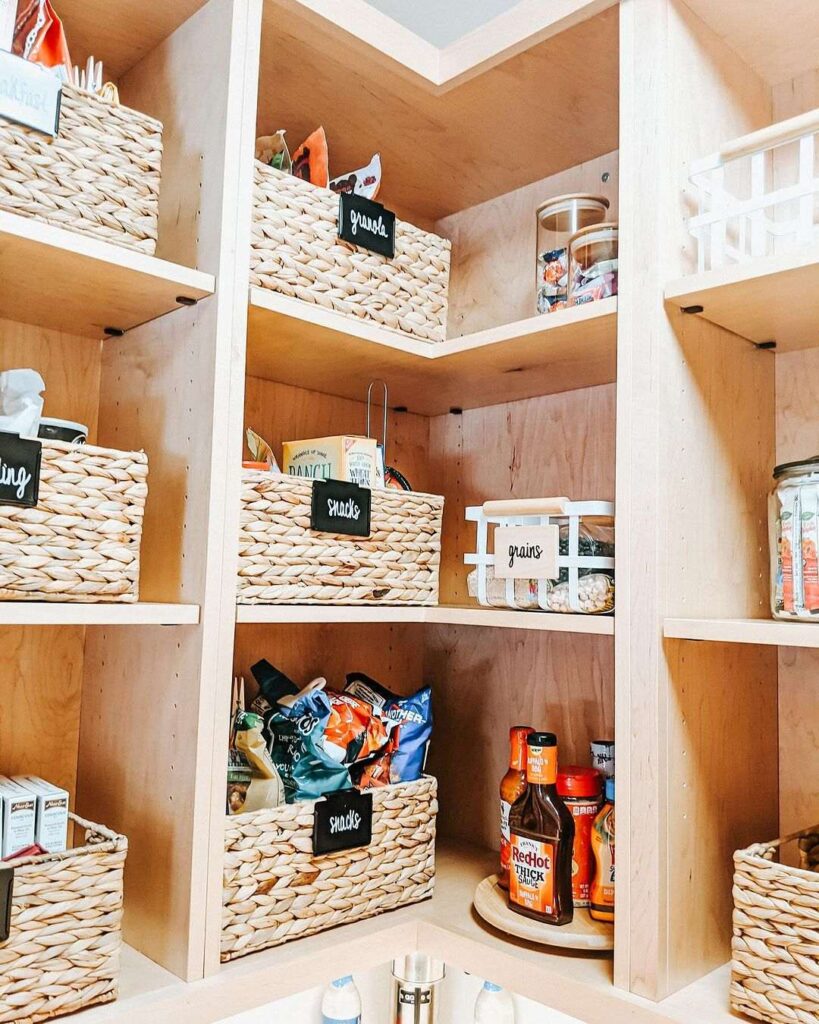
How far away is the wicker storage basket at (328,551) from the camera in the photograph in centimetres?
121

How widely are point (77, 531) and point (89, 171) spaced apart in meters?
0.45

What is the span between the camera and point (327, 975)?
1.21 meters

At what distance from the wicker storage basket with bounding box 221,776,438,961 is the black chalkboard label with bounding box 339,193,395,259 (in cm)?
85

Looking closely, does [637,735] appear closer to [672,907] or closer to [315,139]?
[672,907]

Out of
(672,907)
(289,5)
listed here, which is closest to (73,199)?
(289,5)

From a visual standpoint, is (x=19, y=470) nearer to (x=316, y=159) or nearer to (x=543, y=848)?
(x=316, y=159)

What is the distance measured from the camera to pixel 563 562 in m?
1.25

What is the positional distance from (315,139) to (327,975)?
4.07ft

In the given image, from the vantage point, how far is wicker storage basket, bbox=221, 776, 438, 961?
1.17 meters

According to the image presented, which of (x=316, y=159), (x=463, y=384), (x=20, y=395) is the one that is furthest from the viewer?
(x=463, y=384)

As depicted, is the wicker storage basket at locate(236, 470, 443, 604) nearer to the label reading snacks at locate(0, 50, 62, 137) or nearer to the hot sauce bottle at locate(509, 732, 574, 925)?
the hot sauce bottle at locate(509, 732, 574, 925)

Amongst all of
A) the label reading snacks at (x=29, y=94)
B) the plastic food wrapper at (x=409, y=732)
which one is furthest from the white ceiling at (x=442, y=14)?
the plastic food wrapper at (x=409, y=732)

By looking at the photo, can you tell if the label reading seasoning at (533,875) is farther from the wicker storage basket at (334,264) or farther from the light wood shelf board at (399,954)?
the wicker storage basket at (334,264)

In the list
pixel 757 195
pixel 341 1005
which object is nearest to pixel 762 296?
pixel 757 195
